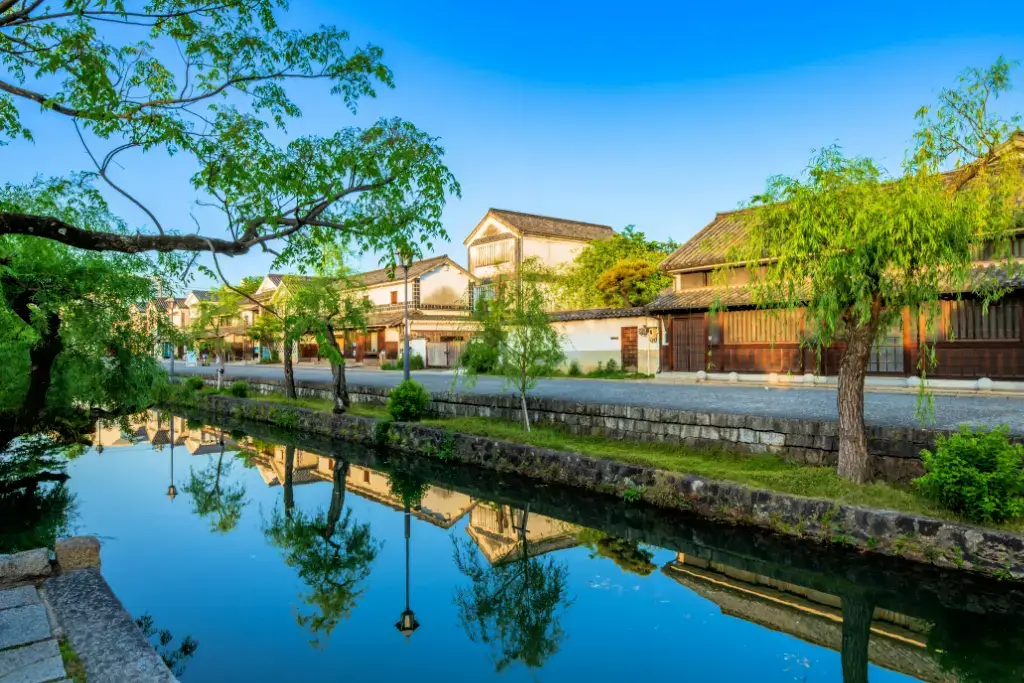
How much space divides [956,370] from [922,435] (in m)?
11.2

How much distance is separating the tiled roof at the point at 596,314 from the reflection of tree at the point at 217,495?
1396 cm

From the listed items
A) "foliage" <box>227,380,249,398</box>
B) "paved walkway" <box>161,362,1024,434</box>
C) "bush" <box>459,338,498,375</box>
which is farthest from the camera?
"foliage" <box>227,380,249,398</box>

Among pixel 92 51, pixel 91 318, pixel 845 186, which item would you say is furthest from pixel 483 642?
pixel 91 318

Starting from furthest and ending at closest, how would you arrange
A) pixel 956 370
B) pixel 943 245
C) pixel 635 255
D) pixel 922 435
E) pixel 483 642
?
pixel 635 255, pixel 956 370, pixel 922 435, pixel 943 245, pixel 483 642

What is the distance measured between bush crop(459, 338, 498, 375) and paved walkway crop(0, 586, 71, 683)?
8511 mm

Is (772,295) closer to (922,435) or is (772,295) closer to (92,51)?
(922,435)

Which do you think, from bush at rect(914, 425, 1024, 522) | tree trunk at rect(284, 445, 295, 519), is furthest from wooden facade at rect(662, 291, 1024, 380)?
tree trunk at rect(284, 445, 295, 519)

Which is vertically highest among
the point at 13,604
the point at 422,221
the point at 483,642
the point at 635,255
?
the point at 635,255

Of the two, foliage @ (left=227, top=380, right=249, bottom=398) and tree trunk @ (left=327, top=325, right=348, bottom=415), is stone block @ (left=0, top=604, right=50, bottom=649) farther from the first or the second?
foliage @ (left=227, top=380, right=249, bottom=398)

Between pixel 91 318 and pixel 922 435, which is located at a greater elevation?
pixel 91 318

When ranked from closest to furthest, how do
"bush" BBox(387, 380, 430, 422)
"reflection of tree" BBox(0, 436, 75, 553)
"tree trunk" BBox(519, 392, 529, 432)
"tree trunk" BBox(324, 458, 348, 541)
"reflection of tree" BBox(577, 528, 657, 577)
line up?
"reflection of tree" BBox(577, 528, 657, 577)
"reflection of tree" BBox(0, 436, 75, 553)
"tree trunk" BBox(324, 458, 348, 541)
"tree trunk" BBox(519, 392, 529, 432)
"bush" BBox(387, 380, 430, 422)

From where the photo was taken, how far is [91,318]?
35.8ft

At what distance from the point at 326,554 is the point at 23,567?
3.63m

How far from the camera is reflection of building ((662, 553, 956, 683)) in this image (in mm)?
5238
